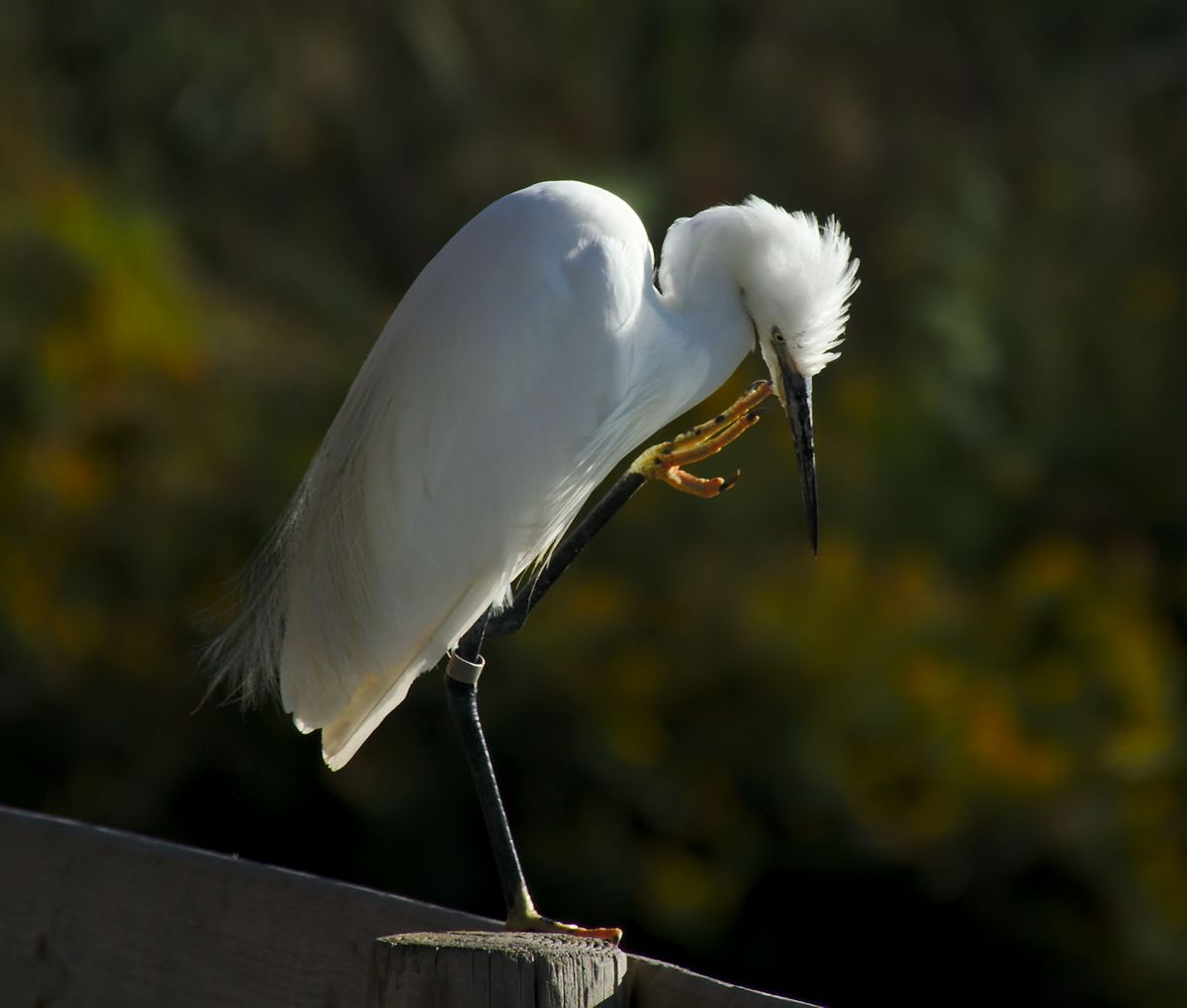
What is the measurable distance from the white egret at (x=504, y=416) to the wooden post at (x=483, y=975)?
69 cm

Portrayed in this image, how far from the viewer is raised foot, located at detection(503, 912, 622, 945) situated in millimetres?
2006

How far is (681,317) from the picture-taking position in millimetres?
2533

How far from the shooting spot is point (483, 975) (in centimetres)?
153

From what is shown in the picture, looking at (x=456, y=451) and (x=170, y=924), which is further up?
(x=456, y=451)

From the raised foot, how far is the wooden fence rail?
154 mm

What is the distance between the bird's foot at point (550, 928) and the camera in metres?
2.01

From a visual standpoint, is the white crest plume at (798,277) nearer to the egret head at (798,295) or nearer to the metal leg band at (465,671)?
the egret head at (798,295)

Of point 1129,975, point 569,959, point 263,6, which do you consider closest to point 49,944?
point 569,959

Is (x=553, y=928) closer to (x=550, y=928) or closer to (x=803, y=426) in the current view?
(x=550, y=928)

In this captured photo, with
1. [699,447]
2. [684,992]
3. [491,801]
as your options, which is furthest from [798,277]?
[684,992]

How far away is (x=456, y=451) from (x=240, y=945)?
864mm

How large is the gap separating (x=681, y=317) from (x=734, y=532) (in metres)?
2.74

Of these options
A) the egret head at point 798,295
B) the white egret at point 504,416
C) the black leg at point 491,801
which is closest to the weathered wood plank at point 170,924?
the black leg at point 491,801

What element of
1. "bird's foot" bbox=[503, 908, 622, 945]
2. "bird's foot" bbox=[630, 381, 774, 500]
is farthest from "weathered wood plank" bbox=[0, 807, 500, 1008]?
"bird's foot" bbox=[630, 381, 774, 500]
